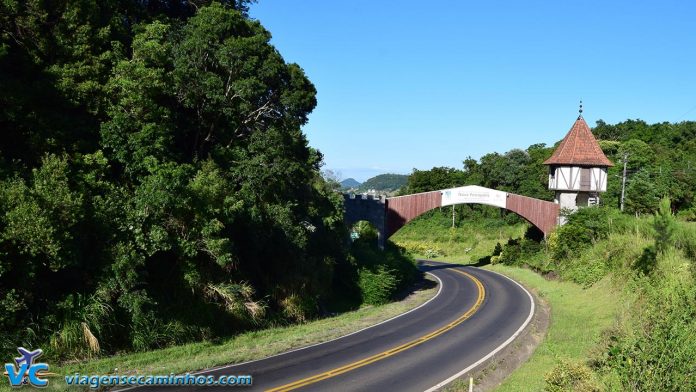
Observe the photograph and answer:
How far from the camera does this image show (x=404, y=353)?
18.4 m

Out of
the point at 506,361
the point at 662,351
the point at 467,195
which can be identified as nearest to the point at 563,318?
the point at 506,361

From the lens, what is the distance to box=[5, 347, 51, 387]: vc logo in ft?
42.4

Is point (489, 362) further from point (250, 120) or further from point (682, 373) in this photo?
point (250, 120)

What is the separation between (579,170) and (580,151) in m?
1.56

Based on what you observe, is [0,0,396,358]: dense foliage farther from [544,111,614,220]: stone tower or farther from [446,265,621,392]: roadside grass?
[544,111,614,220]: stone tower

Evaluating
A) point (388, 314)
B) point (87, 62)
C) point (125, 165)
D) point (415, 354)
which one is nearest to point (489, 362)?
point (415, 354)

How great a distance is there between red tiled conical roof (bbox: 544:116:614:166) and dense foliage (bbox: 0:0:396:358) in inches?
1040

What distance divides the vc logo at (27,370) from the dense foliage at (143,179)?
83 centimetres

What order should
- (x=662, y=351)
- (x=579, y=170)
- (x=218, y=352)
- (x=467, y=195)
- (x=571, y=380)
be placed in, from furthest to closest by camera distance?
(x=467, y=195), (x=579, y=170), (x=218, y=352), (x=571, y=380), (x=662, y=351)

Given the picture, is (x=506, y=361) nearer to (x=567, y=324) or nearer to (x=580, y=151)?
(x=567, y=324)

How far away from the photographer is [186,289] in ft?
64.0

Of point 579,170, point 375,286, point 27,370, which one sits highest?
point 579,170

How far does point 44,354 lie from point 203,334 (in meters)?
5.31

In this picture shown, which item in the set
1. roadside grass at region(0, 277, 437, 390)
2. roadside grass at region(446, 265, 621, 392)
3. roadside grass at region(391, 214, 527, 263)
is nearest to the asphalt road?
roadside grass at region(0, 277, 437, 390)
